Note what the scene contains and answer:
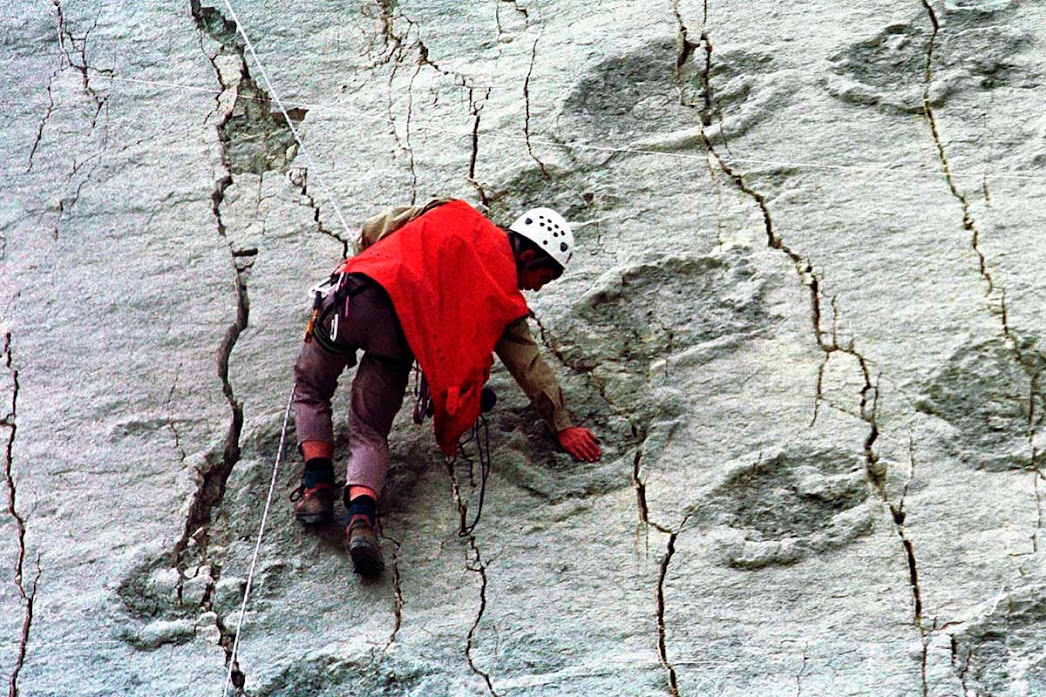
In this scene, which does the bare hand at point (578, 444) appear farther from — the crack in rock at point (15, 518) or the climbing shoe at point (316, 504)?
the crack in rock at point (15, 518)

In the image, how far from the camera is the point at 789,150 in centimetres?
417

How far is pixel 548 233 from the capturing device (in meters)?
3.71

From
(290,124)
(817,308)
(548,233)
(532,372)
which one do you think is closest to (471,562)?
(532,372)

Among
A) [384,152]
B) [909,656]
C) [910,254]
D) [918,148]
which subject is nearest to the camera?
[909,656]

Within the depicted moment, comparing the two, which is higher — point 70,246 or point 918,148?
point 918,148

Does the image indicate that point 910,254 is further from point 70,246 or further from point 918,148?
point 70,246

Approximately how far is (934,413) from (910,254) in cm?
56

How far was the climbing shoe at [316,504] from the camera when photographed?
11.5 ft

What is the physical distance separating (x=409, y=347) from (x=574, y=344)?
0.57 meters

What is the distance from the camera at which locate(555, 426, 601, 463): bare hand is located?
11.8 feet

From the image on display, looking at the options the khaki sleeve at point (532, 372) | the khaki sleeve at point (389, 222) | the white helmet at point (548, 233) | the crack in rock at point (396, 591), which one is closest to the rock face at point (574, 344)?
the crack in rock at point (396, 591)

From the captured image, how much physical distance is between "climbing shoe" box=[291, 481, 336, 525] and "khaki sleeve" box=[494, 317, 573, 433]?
59 cm

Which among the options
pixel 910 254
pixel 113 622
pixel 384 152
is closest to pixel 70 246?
pixel 384 152

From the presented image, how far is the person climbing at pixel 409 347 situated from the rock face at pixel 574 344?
164 millimetres
